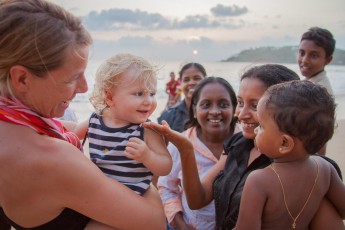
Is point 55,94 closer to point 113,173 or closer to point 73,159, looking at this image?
point 73,159

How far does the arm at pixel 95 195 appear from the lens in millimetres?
1526

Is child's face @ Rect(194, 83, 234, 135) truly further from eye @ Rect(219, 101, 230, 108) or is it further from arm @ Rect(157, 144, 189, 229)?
arm @ Rect(157, 144, 189, 229)

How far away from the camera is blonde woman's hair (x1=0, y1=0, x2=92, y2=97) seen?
4.69 feet

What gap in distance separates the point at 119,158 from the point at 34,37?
2.97ft

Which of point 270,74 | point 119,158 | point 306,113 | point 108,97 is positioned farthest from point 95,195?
point 270,74

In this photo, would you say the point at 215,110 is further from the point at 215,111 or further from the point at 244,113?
the point at 244,113

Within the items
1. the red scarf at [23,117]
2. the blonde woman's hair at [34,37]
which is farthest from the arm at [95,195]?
the blonde woman's hair at [34,37]

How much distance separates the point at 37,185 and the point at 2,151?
→ 0.21m

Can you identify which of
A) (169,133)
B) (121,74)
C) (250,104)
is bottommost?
(169,133)

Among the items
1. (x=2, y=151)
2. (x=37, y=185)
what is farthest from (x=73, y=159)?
(x=2, y=151)

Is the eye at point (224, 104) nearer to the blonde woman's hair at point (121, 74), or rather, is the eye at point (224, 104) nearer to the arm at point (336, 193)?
the blonde woman's hair at point (121, 74)

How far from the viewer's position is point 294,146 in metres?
1.76

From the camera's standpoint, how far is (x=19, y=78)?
4.98 feet

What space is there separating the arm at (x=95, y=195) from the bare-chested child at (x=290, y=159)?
55 centimetres
